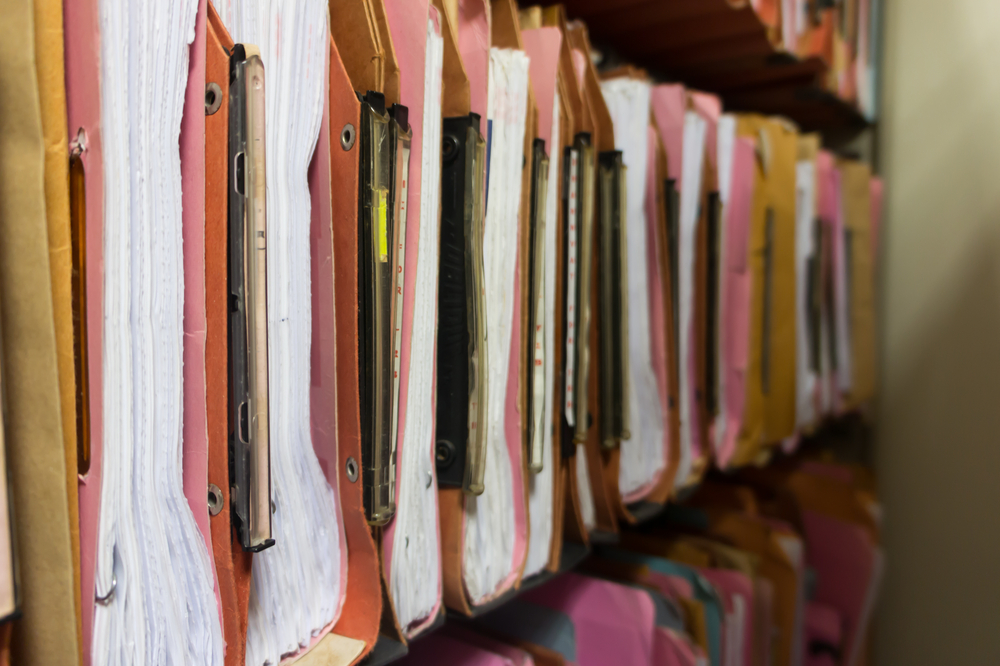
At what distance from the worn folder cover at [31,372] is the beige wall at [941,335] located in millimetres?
Result: 1589

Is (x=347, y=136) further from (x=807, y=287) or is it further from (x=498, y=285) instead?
(x=807, y=287)

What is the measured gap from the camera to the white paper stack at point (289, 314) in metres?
0.40

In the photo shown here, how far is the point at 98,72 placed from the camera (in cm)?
32

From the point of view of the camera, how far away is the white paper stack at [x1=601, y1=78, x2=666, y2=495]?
71 cm

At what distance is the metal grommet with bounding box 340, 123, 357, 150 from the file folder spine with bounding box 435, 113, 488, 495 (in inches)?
4.0

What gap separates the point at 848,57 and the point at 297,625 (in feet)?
4.73

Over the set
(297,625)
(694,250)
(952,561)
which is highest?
(694,250)

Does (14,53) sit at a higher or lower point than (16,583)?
higher

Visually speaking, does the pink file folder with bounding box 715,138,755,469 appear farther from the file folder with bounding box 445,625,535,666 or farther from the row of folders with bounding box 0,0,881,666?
the file folder with bounding box 445,625,535,666

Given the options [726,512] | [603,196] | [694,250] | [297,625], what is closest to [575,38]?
[603,196]

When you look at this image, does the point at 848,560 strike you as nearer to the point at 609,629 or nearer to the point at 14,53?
the point at 609,629

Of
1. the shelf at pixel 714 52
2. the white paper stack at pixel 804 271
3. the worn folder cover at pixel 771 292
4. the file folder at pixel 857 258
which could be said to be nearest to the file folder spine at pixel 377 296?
the shelf at pixel 714 52

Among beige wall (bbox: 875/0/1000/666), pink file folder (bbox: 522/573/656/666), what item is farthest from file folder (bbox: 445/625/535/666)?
beige wall (bbox: 875/0/1000/666)

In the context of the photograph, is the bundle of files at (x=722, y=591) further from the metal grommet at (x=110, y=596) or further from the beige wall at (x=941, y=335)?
the metal grommet at (x=110, y=596)
